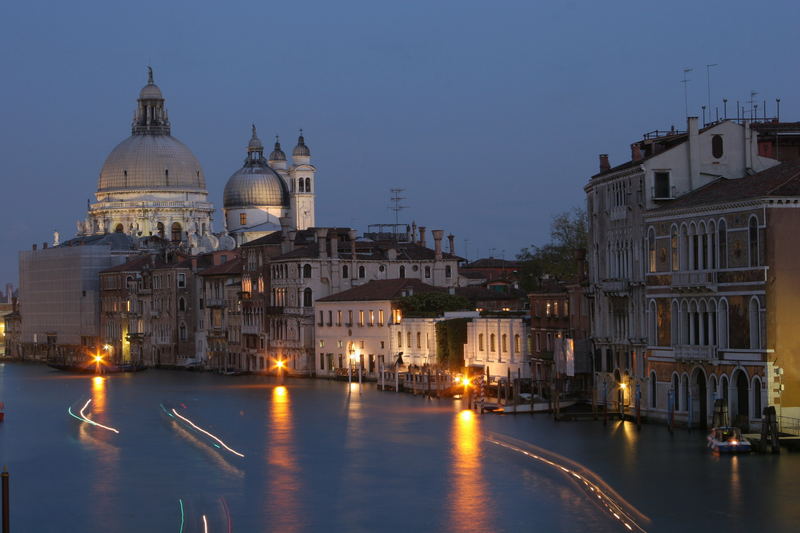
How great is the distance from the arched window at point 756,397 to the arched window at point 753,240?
225 cm

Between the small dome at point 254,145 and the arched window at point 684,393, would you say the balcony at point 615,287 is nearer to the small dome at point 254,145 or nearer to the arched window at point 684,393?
the arched window at point 684,393

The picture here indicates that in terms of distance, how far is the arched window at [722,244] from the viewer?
34938 millimetres

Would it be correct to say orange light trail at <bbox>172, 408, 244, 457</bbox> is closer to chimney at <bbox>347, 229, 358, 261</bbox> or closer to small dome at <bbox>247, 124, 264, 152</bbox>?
chimney at <bbox>347, 229, 358, 261</bbox>

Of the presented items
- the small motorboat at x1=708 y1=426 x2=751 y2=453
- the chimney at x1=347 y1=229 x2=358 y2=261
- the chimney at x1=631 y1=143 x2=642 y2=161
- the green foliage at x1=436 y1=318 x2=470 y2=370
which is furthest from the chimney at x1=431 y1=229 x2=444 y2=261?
the small motorboat at x1=708 y1=426 x2=751 y2=453

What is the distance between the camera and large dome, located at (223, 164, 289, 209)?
107m

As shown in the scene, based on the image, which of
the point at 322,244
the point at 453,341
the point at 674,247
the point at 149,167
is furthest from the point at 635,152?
the point at 149,167

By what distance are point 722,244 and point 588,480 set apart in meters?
6.66

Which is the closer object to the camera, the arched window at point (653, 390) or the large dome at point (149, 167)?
the arched window at point (653, 390)

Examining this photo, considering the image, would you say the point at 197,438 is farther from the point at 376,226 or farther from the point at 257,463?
the point at 376,226

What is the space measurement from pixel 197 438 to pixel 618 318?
10255mm

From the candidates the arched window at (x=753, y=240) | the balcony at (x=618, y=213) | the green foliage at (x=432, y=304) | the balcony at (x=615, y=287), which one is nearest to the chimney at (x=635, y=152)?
the balcony at (x=618, y=213)

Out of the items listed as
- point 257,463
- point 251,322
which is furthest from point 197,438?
point 251,322

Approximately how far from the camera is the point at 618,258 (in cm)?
4106

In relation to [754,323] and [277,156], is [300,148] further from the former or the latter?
[754,323]
